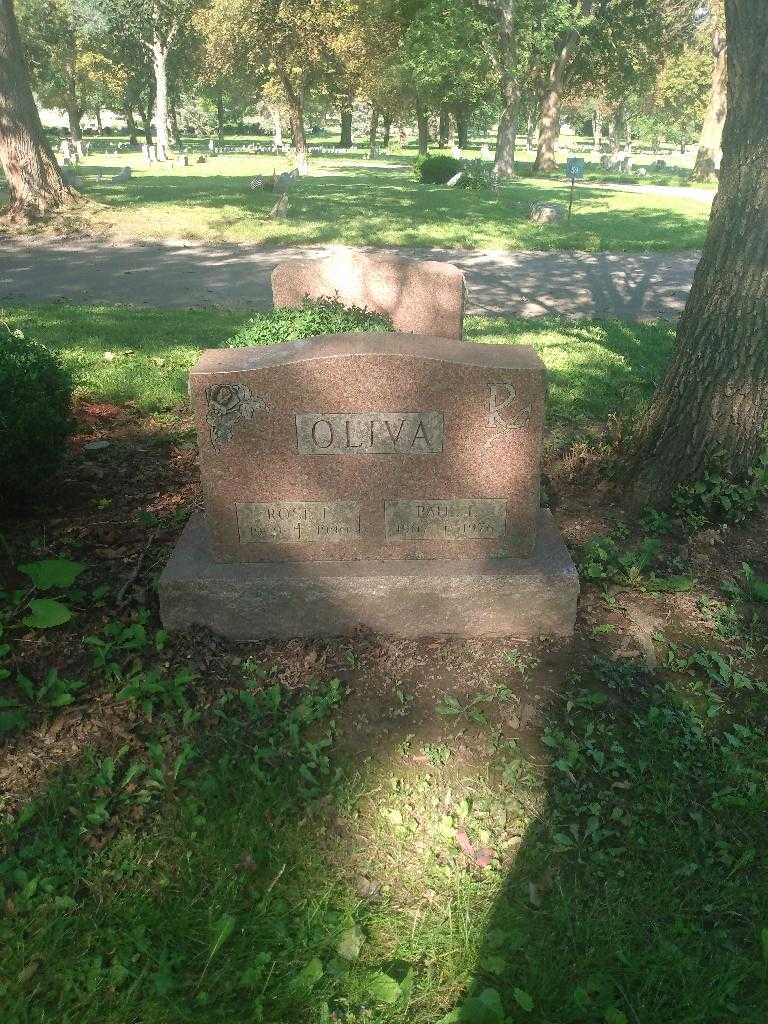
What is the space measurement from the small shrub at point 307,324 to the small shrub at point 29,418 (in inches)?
47.9

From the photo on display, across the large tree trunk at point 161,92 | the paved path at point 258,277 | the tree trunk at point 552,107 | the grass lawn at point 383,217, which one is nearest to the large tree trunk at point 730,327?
the paved path at point 258,277

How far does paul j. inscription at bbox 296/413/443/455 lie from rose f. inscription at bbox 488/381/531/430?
0.23 meters

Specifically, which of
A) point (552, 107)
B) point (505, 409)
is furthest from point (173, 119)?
point (505, 409)

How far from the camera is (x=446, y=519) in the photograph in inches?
135

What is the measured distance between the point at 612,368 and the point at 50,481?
5.13 m

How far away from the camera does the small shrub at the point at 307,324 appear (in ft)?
16.3

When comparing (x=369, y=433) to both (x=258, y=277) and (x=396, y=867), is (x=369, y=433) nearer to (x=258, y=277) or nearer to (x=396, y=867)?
(x=396, y=867)

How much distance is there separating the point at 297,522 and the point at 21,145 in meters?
15.7

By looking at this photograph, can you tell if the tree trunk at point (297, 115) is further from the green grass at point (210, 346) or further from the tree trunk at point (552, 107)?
the green grass at point (210, 346)

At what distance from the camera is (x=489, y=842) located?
2.56m

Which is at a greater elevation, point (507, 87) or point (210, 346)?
point (507, 87)

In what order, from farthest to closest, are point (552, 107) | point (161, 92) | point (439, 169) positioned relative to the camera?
point (161, 92) < point (552, 107) < point (439, 169)

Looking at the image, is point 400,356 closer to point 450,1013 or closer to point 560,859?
point 560,859

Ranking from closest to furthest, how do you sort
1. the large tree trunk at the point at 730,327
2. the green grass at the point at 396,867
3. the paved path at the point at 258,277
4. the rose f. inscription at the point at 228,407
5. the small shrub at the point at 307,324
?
the green grass at the point at 396,867 → the rose f. inscription at the point at 228,407 → the large tree trunk at the point at 730,327 → the small shrub at the point at 307,324 → the paved path at the point at 258,277
